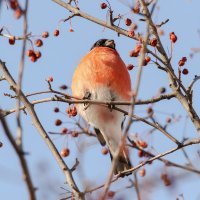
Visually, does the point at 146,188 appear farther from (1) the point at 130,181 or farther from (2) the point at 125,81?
(2) the point at 125,81

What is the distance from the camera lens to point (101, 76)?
3.73m

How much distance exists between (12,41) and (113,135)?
1.15 meters

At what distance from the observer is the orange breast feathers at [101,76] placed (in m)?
3.71

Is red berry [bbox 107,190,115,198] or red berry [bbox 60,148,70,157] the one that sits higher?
red berry [bbox 60,148,70,157]

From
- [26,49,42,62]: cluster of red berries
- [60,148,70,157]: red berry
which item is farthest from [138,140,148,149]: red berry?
[26,49,42,62]: cluster of red berries

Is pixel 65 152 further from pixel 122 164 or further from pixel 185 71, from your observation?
pixel 185 71

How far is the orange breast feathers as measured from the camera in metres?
3.71

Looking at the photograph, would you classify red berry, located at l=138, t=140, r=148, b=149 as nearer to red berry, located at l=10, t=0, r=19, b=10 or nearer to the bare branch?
the bare branch

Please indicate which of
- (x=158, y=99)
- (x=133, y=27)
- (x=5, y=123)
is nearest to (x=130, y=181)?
(x=158, y=99)

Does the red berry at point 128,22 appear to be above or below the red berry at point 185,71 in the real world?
above

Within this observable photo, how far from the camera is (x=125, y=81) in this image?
12.4ft

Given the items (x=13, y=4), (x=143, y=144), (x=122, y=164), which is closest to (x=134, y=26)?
(x=143, y=144)

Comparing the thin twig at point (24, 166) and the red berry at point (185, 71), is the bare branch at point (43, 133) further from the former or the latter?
the thin twig at point (24, 166)

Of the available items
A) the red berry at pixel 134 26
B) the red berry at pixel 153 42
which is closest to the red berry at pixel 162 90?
the red berry at pixel 153 42
